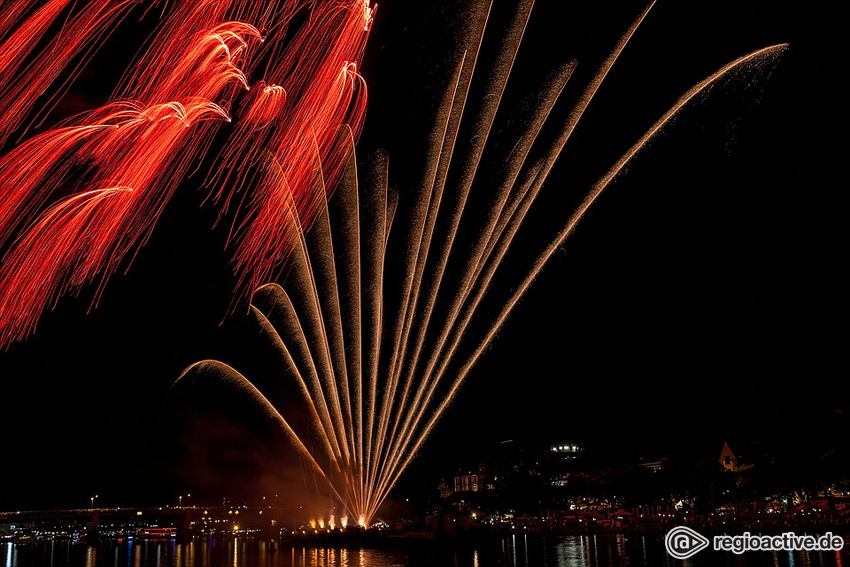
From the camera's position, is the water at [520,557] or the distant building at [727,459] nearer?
the water at [520,557]

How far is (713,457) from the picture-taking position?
266 ft

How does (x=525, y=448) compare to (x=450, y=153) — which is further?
(x=525, y=448)

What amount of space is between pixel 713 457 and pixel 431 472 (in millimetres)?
28814

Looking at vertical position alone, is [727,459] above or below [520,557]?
above

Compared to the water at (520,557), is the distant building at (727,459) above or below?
above

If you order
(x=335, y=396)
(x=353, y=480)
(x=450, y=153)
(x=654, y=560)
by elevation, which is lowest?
(x=654, y=560)

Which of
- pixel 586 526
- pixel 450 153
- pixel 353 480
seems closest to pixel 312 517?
pixel 586 526

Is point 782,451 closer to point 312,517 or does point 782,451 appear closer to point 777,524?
point 777,524

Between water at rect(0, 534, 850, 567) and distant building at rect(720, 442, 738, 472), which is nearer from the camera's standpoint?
water at rect(0, 534, 850, 567)

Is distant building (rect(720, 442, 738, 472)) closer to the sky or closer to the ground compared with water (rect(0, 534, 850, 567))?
closer to the sky

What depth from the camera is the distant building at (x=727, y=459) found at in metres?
93.4

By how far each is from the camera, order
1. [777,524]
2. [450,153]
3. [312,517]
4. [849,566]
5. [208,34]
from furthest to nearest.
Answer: [312,517]
[777,524]
[849,566]
[450,153]
[208,34]

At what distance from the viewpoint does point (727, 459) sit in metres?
98.9

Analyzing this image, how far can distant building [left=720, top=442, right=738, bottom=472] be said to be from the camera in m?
93.4
